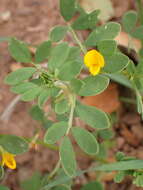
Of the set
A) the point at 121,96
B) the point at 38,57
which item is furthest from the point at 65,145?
the point at 121,96

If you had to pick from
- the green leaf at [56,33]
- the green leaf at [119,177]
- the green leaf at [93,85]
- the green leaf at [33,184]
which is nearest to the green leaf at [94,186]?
the green leaf at [119,177]

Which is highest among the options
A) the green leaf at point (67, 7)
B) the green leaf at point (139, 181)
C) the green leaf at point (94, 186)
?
the green leaf at point (67, 7)

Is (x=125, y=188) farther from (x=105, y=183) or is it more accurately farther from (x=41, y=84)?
(x=41, y=84)

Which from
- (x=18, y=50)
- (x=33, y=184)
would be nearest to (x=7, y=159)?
(x=33, y=184)

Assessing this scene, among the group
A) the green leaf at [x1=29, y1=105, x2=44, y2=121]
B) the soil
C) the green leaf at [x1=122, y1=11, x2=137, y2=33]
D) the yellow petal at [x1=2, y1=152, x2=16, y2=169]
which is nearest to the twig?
the soil

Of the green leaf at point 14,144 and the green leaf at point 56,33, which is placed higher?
the green leaf at point 56,33

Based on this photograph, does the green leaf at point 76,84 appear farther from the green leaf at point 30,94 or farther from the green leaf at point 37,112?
the green leaf at point 37,112

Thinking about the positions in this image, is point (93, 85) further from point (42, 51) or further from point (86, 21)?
point (86, 21)

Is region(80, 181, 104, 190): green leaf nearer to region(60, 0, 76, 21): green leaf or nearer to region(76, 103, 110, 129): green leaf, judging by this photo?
region(76, 103, 110, 129): green leaf
